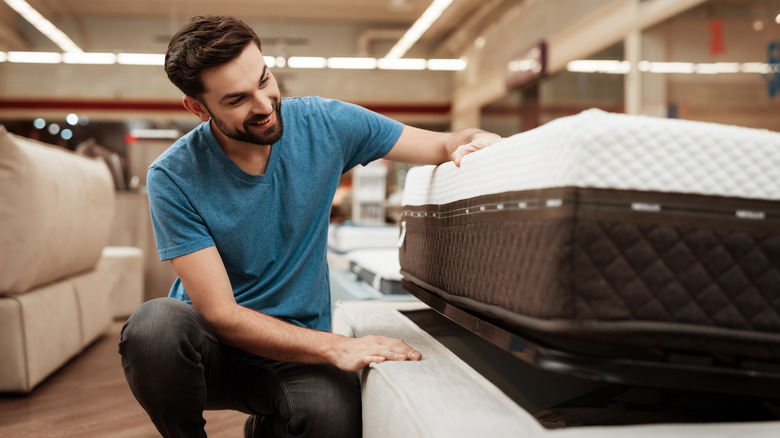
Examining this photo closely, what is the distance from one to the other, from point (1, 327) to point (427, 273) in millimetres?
1559

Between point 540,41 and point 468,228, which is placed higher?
point 540,41

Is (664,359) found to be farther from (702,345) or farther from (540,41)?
(540,41)

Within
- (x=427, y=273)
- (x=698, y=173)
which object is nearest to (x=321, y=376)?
(x=427, y=273)

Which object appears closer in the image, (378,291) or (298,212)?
(298,212)

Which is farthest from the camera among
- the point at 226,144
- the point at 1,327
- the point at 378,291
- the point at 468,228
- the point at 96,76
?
the point at 96,76

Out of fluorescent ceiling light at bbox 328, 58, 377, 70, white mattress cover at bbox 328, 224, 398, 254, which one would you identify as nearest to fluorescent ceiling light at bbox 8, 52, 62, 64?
fluorescent ceiling light at bbox 328, 58, 377, 70

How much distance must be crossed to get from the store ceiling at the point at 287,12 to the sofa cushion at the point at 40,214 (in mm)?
6551

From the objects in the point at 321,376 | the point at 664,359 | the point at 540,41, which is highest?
the point at 540,41

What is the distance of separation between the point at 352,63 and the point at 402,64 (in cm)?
87

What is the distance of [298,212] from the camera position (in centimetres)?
126

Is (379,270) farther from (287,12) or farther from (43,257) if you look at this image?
(287,12)

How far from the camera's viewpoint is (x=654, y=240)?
2.32 ft

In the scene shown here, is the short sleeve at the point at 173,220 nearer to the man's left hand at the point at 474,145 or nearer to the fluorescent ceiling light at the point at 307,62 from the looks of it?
the man's left hand at the point at 474,145

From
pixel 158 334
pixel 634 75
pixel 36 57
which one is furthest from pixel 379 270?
pixel 36 57
